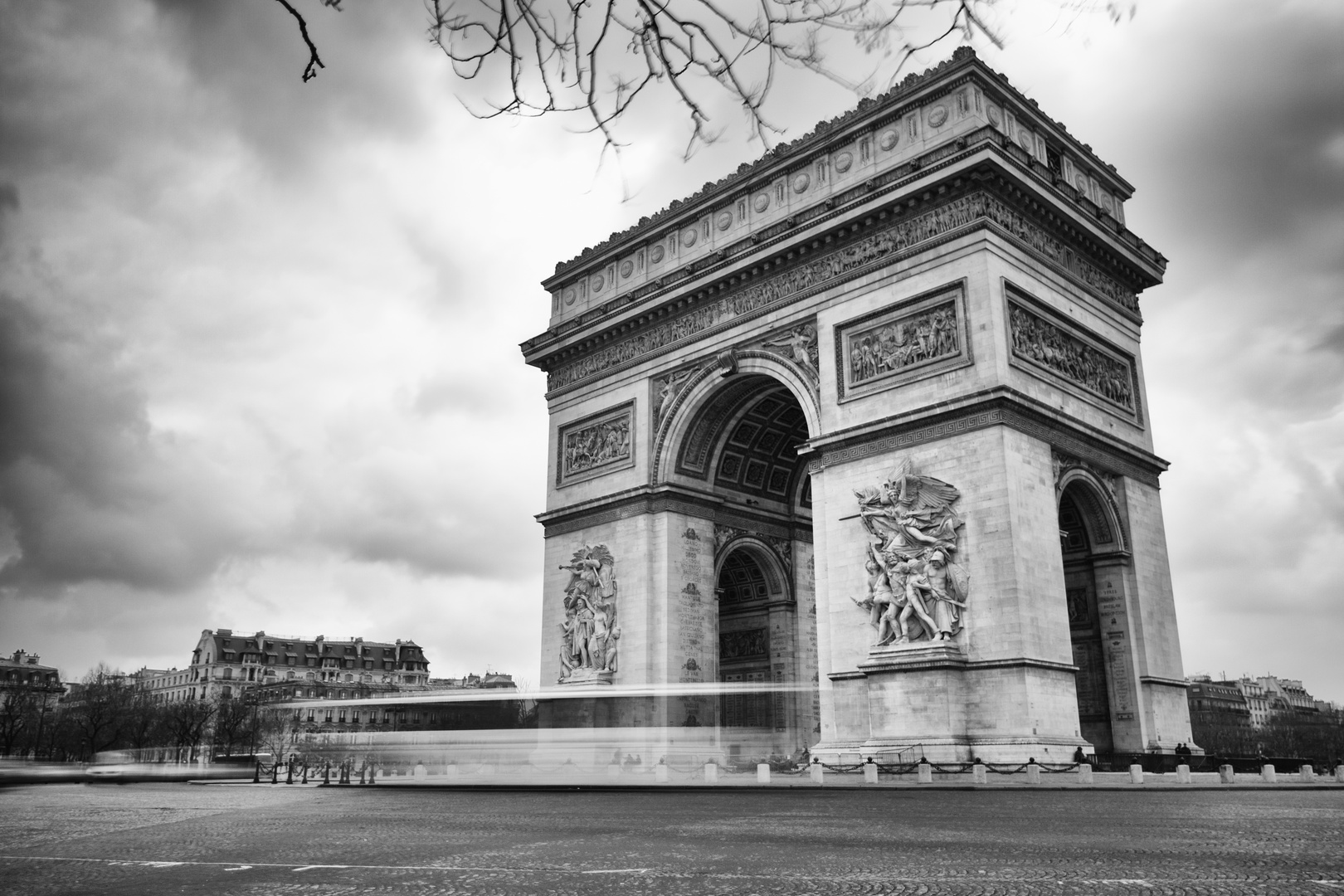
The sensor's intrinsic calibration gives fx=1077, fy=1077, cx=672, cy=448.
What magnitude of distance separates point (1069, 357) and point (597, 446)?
41.5ft

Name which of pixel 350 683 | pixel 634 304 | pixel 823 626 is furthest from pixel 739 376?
pixel 350 683

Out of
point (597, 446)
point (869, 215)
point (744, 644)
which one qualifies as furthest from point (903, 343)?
point (744, 644)

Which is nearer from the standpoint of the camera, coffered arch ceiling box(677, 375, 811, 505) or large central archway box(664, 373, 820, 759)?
large central archway box(664, 373, 820, 759)

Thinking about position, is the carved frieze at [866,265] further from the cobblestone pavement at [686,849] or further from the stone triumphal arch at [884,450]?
the cobblestone pavement at [686,849]

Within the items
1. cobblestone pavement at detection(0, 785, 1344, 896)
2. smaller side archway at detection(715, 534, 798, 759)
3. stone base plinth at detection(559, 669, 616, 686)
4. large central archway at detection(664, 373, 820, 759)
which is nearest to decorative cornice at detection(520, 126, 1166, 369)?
large central archway at detection(664, 373, 820, 759)

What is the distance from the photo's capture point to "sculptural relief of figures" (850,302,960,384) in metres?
22.2

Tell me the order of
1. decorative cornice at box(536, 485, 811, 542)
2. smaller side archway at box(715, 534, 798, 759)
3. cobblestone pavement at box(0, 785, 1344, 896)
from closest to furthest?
1. cobblestone pavement at box(0, 785, 1344, 896)
2. decorative cornice at box(536, 485, 811, 542)
3. smaller side archway at box(715, 534, 798, 759)

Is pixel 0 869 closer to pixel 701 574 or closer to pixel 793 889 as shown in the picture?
pixel 793 889

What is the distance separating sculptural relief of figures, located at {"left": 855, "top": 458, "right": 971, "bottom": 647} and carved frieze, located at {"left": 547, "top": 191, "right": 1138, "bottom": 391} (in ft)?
16.7

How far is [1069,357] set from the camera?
2367 cm

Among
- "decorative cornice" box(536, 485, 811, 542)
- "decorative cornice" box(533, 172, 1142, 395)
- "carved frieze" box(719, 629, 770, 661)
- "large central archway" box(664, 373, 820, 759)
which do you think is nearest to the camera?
"decorative cornice" box(533, 172, 1142, 395)

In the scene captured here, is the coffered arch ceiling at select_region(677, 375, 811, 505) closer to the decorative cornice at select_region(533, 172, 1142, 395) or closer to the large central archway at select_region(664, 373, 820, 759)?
the large central archway at select_region(664, 373, 820, 759)

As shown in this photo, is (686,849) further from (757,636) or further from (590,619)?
(757,636)

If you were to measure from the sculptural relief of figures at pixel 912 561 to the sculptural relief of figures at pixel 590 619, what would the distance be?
7698 millimetres
